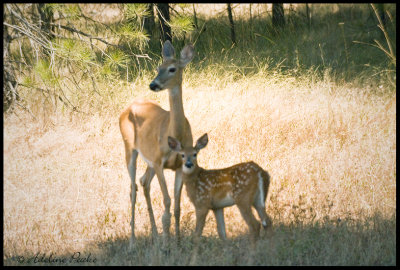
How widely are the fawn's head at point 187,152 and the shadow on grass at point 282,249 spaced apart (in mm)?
591

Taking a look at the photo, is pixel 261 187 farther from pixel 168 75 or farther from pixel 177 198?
pixel 168 75

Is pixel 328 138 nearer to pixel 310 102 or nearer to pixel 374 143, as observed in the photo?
pixel 374 143

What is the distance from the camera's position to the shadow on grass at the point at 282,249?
443 cm

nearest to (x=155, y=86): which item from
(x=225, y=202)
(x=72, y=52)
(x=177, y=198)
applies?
(x=177, y=198)

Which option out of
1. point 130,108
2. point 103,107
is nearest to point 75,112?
point 103,107

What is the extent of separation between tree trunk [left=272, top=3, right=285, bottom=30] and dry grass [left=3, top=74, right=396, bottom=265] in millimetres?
3049

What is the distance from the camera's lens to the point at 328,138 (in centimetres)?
739

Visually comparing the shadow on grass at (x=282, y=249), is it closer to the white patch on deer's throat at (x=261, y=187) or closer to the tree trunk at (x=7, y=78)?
the white patch on deer's throat at (x=261, y=187)

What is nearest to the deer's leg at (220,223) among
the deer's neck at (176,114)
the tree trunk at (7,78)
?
the deer's neck at (176,114)

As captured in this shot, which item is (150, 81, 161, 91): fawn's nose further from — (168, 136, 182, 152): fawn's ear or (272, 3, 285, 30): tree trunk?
(272, 3, 285, 30): tree trunk

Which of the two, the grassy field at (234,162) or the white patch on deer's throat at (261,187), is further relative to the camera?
the grassy field at (234,162)

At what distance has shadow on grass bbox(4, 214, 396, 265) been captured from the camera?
4.43m

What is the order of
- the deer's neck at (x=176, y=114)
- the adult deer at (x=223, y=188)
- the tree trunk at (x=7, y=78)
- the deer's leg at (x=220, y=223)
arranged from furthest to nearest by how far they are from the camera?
the tree trunk at (x=7, y=78), the deer's neck at (x=176, y=114), the deer's leg at (x=220, y=223), the adult deer at (x=223, y=188)

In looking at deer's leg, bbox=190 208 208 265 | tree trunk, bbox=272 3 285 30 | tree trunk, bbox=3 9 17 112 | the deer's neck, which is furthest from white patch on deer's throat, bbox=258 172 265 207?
tree trunk, bbox=272 3 285 30
